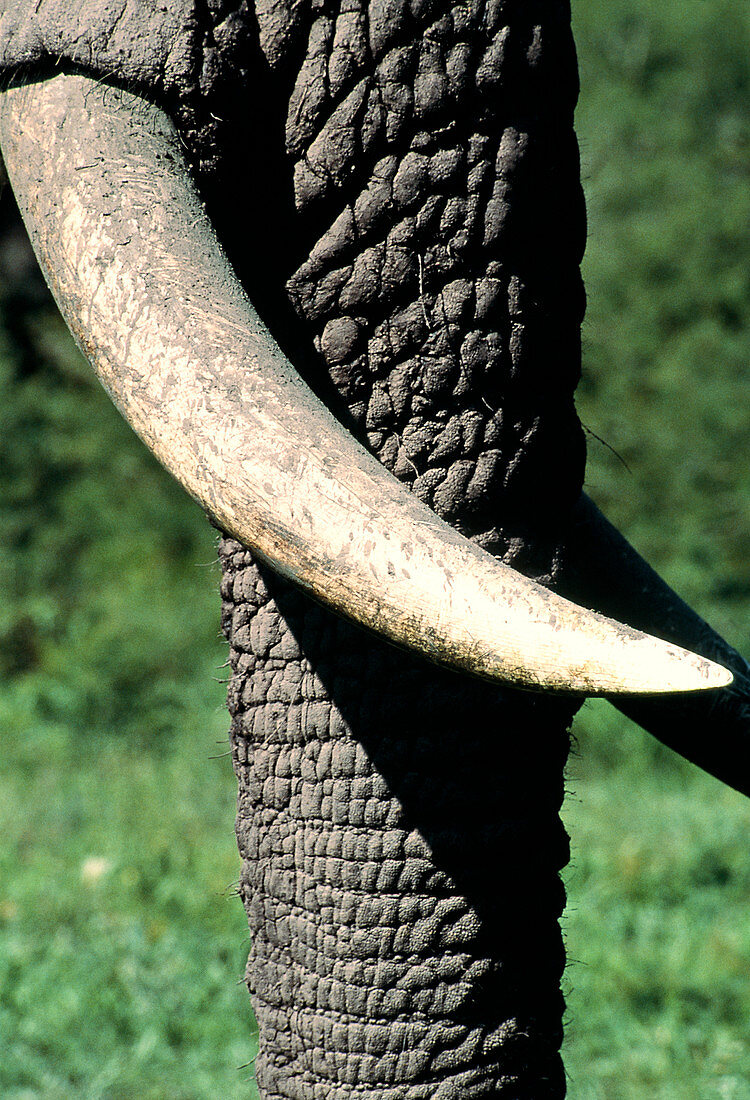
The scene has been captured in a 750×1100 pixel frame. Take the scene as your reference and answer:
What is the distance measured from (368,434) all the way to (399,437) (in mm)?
28

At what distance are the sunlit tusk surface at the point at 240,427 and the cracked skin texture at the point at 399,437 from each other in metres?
0.07

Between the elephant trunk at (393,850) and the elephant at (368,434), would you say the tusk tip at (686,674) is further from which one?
the elephant trunk at (393,850)

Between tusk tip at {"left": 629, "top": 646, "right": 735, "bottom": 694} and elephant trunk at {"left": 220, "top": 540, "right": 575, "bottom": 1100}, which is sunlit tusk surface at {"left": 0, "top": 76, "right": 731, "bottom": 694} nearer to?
tusk tip at {"left": 629, "top": 646, "right": 735, "bottom": 694}

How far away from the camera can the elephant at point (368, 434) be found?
88cm

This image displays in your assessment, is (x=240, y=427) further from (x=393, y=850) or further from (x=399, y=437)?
(x=393, y=850)

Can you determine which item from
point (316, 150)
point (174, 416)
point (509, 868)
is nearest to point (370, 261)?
point (316, 150)

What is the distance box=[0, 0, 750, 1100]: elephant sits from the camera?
88 centimetres

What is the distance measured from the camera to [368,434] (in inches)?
43.8

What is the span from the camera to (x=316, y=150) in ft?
3.43

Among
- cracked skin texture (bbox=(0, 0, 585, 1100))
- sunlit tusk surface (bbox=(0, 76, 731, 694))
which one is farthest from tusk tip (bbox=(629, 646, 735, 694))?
cracked skin texture (bbox=(0, 0, 585, 1100))

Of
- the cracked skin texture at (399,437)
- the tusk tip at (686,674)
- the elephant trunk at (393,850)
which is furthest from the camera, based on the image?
the elephant trunk at (393,850)

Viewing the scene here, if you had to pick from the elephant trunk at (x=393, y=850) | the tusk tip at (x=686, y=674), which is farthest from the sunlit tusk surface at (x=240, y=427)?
the elephant trunk at (x=393, y=850)

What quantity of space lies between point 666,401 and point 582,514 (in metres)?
3.27

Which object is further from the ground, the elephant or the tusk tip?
the elephant
